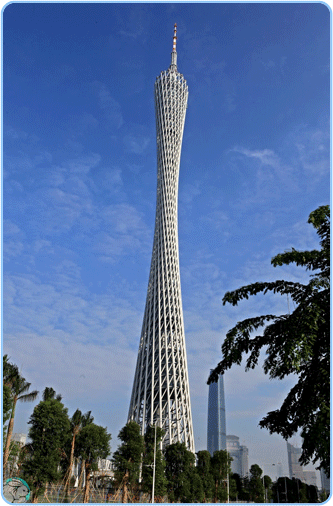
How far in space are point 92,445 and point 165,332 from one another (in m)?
14.7

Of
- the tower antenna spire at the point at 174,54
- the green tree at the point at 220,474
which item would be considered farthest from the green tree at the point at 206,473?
the tower antenna spire at the point at 174,54

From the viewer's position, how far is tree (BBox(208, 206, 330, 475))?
280 inches

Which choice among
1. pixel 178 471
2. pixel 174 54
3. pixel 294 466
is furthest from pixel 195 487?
pixel 294 466

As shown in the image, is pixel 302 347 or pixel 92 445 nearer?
pixel 302 347

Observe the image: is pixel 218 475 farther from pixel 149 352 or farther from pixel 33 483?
pixel 33 483

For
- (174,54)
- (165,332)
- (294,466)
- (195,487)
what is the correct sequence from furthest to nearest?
(294,466), (174,54), (165,332), (195,487)

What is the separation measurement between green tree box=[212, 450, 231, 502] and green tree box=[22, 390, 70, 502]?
2003 cm

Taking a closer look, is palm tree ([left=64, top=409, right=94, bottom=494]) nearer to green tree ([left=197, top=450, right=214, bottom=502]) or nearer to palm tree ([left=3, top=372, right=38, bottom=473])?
palm tree ([left=3, top=372, right=38, bottom=473])

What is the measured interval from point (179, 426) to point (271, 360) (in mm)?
31521

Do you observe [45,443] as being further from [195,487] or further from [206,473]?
[206,473]

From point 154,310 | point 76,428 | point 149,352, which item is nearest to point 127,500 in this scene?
point 76,428

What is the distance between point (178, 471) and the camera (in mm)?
31844

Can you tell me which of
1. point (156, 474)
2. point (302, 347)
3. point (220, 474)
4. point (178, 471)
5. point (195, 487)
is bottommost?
point (220, 474)

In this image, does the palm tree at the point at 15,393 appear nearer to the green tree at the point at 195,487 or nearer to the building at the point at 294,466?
the green tree at the point at 195,487
